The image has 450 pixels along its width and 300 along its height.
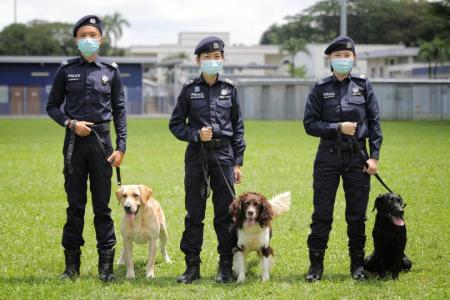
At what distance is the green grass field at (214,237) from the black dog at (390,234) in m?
0.22

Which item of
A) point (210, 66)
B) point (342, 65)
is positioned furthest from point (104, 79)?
point (342, 65)

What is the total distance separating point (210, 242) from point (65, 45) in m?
91.7

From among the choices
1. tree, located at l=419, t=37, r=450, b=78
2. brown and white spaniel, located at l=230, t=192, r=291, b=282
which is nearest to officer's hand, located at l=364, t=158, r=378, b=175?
brown and white spaniel, located at l=230, t=192, r=291, b=282

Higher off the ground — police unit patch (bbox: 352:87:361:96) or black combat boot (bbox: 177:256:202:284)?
police unit patch (bbox: 352:87:361:96)

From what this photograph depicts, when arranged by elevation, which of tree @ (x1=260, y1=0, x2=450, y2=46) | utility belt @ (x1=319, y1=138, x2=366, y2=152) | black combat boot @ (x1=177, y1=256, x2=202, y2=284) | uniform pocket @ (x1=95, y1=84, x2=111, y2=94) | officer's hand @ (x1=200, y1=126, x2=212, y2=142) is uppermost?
tree @ (x1=260, y1=0, x2=450, y2=46)

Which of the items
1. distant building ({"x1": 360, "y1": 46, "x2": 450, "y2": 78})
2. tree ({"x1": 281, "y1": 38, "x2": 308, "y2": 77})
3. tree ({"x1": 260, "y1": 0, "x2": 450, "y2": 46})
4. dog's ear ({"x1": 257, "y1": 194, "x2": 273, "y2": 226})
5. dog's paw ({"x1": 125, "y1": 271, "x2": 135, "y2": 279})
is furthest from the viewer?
tree ({"x1": 260, "y1": 0, "x2": 450, "y2": 46})

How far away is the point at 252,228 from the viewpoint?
7305 millimetres

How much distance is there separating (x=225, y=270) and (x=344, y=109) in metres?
2.10

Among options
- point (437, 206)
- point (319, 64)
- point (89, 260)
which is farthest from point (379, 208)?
point (319, 64)

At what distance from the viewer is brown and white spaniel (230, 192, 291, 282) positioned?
7.18 m

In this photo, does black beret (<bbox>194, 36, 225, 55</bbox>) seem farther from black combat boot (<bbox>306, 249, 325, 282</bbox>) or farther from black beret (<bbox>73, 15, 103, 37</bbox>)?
black combat boot (<bbox>306, 249, 325, 282</bbox>)

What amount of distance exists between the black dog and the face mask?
3.38 metres

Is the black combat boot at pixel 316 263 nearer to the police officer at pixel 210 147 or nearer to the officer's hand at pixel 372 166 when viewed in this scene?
the police officer at pixel 210 147

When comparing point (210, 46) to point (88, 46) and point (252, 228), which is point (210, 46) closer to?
point (88, 46)
